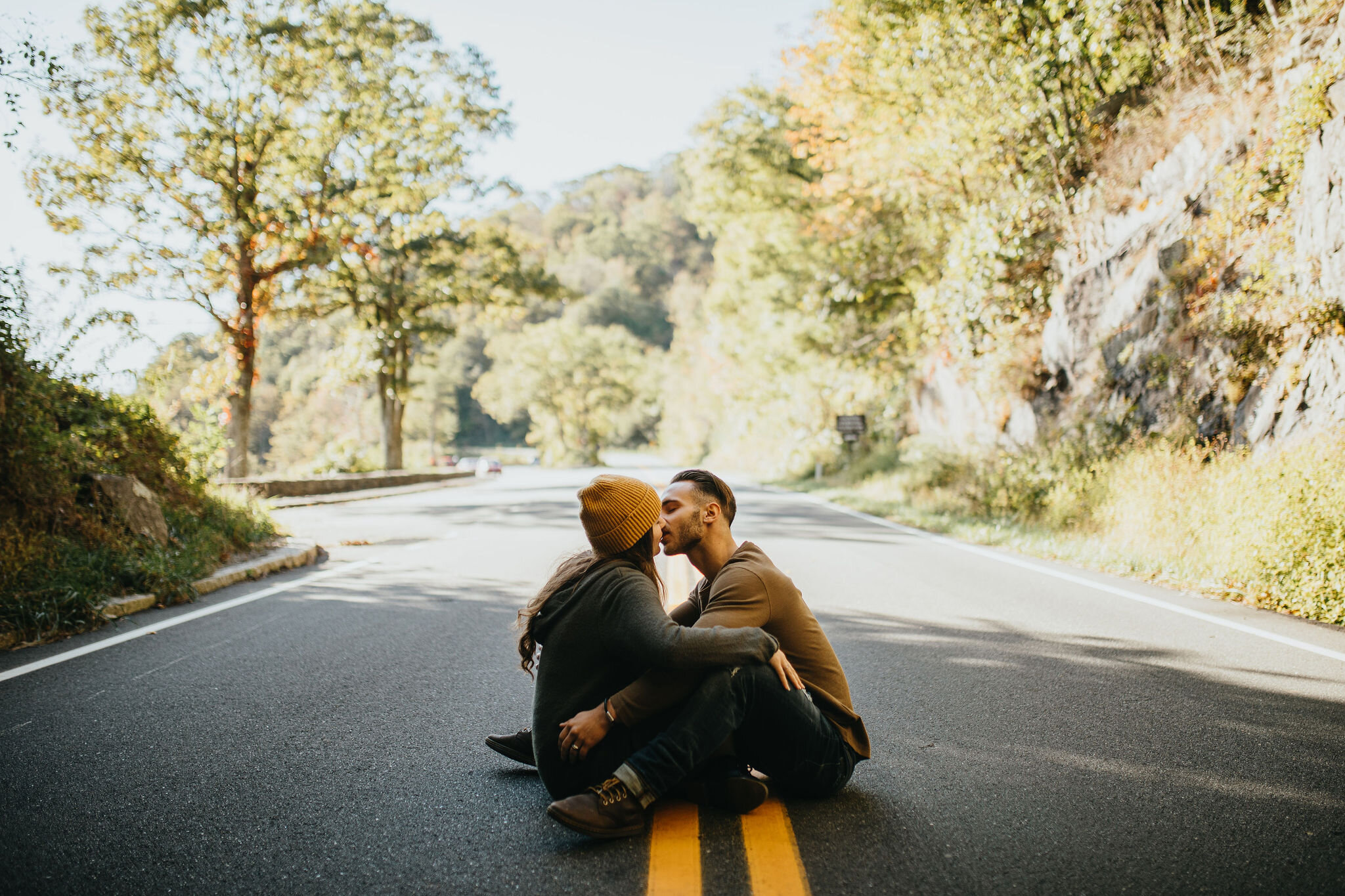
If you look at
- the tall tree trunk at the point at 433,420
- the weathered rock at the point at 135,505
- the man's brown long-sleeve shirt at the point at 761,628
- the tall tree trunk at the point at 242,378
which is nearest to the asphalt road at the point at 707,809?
the man's brown long-sleeve shirt at the point at 761,628

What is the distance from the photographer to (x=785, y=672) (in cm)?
301

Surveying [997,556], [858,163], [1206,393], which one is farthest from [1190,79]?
[997,556]

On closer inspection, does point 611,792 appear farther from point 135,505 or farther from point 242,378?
point 242,378

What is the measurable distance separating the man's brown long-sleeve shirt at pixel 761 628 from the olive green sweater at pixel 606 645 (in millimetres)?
83

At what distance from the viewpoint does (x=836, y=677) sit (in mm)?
3270

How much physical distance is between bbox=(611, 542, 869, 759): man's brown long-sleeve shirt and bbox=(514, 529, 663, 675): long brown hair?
0.23 metres

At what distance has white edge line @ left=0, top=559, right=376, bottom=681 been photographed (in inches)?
209

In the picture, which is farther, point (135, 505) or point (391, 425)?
point (391, 425)

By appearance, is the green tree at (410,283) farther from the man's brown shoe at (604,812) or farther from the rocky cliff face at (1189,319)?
the man's brown shoe at (604,812)

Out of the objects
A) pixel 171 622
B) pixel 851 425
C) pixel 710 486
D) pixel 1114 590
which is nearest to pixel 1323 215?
pixel 1114 590

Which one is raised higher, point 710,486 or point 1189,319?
point 1189,319

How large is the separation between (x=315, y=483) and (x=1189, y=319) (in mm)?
19817

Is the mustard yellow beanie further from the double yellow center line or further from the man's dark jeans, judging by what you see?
the double yellow center line

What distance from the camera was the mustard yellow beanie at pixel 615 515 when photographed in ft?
9.73
